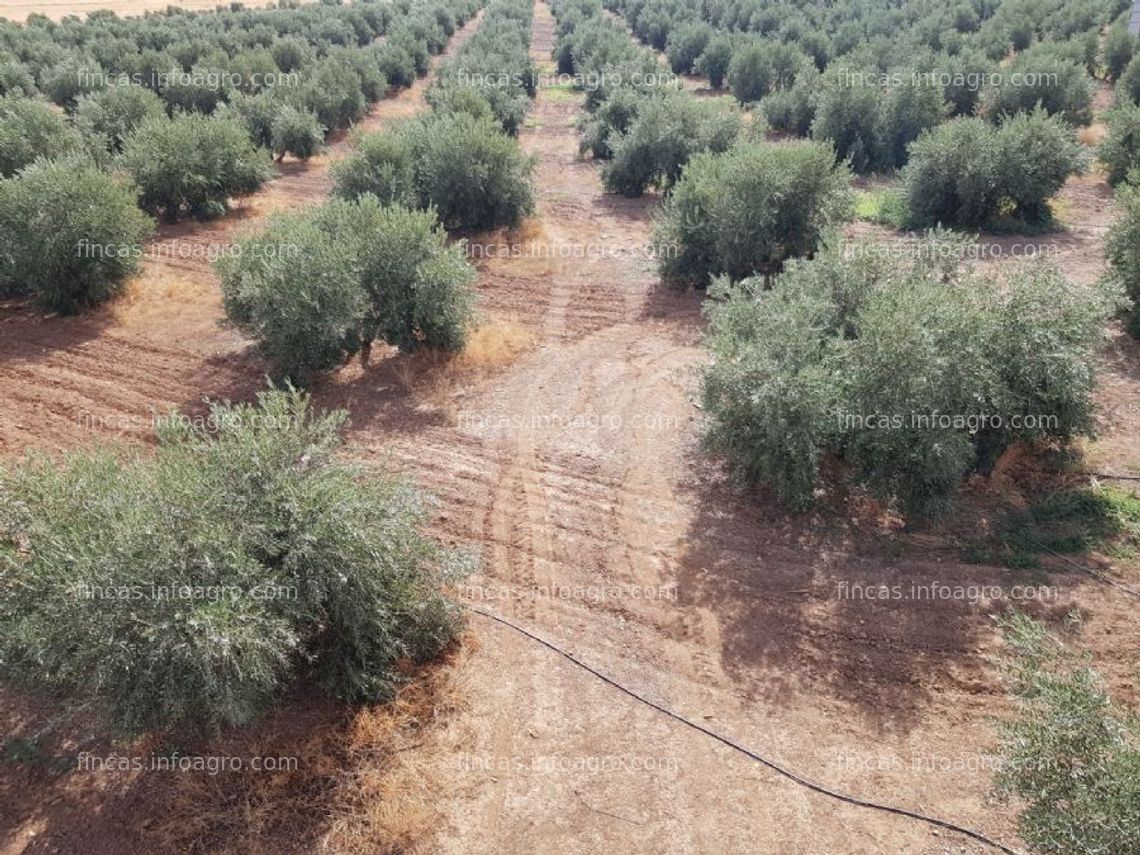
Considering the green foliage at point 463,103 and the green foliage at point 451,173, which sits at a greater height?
the green foliage at point 463,103

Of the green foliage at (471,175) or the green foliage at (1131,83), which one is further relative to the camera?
the green foliage at (1131,83)

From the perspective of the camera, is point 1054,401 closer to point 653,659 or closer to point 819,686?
point 819,686

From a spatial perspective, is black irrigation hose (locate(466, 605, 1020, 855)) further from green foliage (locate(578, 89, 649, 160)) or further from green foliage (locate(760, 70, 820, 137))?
green foliage (locate(760, 70, 820, 137))

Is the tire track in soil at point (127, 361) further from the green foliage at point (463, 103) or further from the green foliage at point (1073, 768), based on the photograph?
the green foliage at point (1073, 768)

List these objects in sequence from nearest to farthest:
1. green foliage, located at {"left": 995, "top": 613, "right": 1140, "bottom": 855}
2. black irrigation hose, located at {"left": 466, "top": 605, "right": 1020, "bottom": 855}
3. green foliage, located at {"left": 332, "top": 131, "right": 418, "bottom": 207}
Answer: green foliage, located at {"left": 995, "top": 613, "right": 1140, "bottom": 855}, black irrigation hose, located at {"left": 466, "top": 605, "right": 1020, "bottom": 855}, green foliage, located at {"left": 332, "top": 131, "right": 418, "bottom": 207}

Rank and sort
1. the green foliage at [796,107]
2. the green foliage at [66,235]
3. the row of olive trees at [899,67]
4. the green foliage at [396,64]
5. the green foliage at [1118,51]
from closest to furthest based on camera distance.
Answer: the green foliage at [66,235]
the row of olive trees at [899,67]
the green foliage at [796,107]
the green foliage at [1118,51]
the green foliage at [396,64]

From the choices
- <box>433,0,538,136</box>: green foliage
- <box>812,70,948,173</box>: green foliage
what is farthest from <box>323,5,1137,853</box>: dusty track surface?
<box>812,70,948,173</box>: green foliage

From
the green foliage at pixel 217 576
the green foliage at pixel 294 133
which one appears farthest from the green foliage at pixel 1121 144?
the green foliage at pixel 294 133
